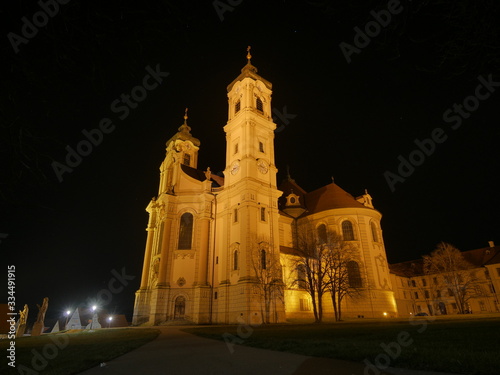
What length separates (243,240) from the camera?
3453cm

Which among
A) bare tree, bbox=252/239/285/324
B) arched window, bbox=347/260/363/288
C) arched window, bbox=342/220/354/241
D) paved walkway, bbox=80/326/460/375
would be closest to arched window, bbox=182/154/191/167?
bare tree, bbox=252/239/285/324

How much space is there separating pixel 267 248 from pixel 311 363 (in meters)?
29.6

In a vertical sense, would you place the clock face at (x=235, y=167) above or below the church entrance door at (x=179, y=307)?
above

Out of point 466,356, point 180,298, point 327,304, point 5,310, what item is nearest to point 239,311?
Answer: point 180,298

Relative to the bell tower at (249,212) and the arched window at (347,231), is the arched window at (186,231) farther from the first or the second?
the arched window at (347,231)

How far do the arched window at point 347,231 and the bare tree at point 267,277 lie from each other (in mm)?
11781

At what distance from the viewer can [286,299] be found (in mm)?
35375

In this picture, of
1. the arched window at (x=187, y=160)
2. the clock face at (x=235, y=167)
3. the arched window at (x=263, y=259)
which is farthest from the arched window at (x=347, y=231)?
the arched window at (x=187, y=160)

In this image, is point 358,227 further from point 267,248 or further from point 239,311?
point 239,311

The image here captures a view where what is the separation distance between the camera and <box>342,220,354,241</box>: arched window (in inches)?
1631

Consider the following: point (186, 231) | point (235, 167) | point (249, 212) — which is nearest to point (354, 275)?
point (249, 212)

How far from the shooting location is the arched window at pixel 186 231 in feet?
131

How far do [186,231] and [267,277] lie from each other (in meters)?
14.5

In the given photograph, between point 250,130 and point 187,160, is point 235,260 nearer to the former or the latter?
point 250,130
